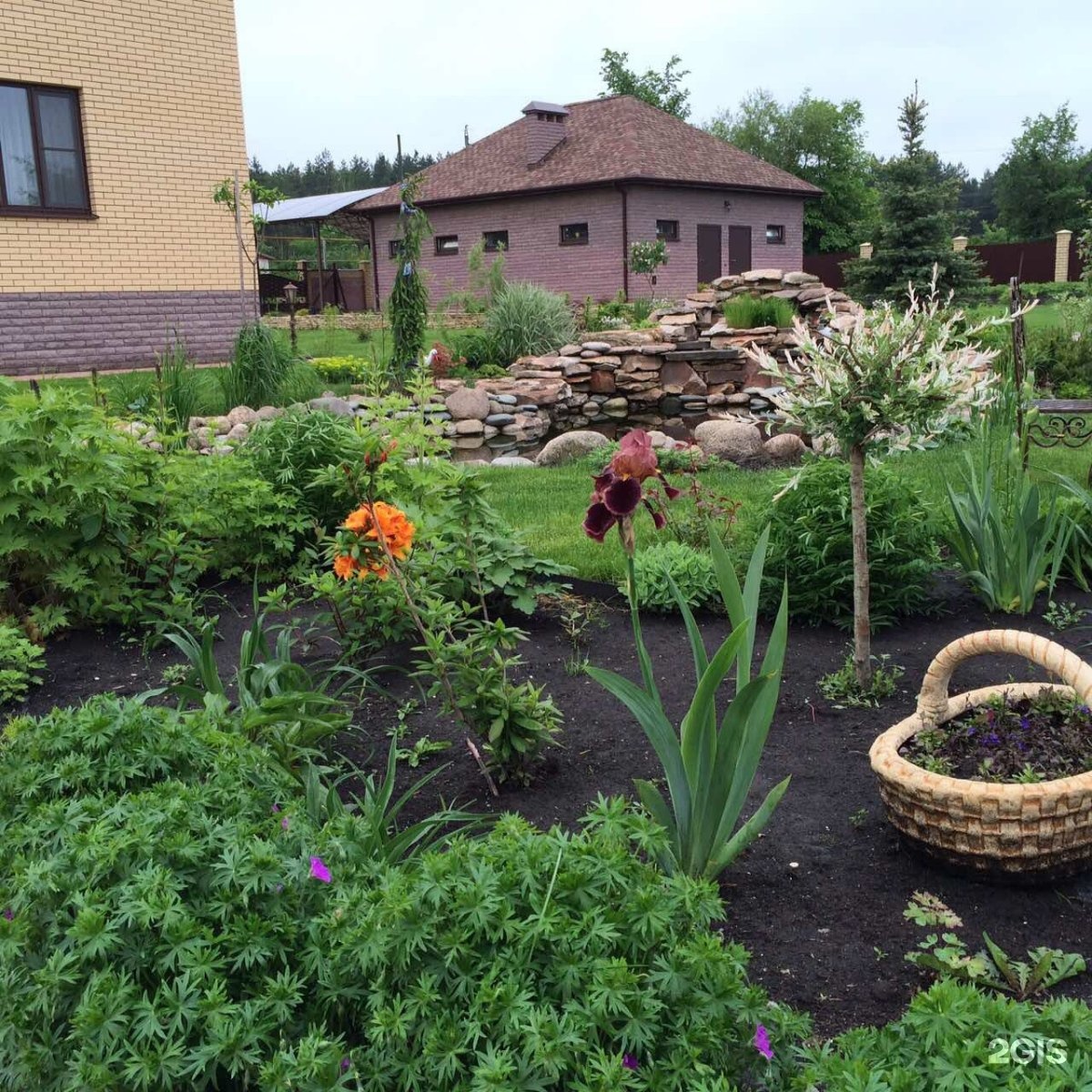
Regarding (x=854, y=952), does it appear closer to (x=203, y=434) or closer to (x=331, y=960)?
(x=331, y=960)

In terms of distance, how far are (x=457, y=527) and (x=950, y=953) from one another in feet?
6.51

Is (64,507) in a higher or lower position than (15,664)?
higher

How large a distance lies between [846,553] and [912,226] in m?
19.3

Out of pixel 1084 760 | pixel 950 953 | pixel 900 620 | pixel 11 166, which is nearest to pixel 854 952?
pixel 950 953

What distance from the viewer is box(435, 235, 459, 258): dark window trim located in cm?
2883

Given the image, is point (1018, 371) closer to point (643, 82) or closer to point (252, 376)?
point (252, 376)

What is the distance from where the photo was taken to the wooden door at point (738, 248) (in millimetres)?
28062

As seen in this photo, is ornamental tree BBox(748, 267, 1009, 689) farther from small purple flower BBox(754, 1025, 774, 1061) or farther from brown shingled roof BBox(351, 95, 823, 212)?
brown shingled roof BBox(351, 95, 823, 212)

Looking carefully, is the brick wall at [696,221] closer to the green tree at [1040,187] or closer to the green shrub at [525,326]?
the green shrub at [525,326]

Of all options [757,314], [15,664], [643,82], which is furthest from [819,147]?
[15,664]

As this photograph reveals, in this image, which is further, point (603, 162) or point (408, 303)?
point (603, 162)

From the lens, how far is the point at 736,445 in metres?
8.55

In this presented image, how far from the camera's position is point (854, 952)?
219 cm

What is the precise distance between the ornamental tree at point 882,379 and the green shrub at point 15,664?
267 cm
